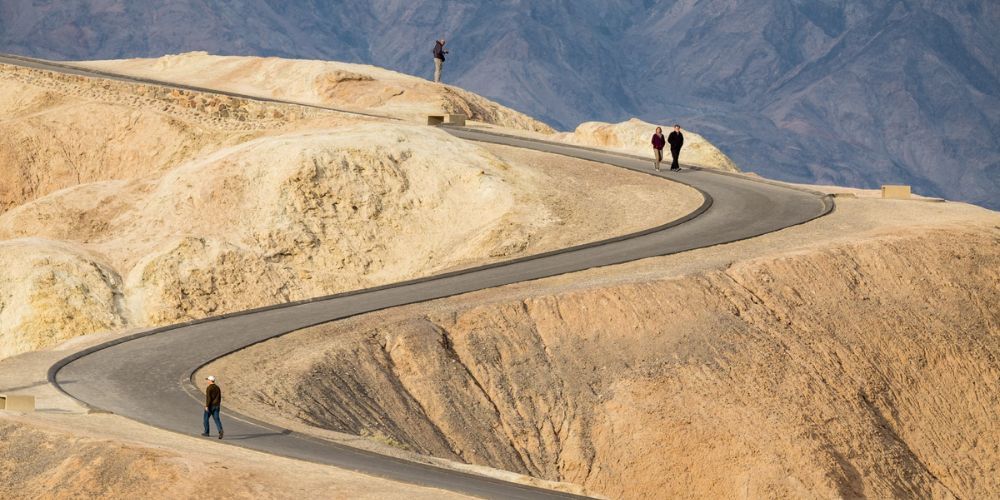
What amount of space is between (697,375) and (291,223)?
64.4 feet

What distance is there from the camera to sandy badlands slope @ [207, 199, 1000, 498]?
125ft

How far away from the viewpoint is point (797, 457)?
3947 centimetres

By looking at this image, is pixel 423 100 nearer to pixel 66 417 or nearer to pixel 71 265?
pixel 71 265

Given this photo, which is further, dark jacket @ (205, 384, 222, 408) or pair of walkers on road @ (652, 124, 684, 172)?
pair of walkers on road @ (652, 124, 684, 172)

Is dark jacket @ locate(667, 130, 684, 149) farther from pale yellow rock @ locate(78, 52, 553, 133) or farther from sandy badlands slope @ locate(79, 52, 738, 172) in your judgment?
pale yellow rock @ locate(78, 52, 553, 133)

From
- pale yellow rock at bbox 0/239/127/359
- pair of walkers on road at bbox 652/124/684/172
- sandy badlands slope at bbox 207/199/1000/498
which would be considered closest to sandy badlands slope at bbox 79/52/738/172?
pair of walkers on road at bbox 652/124/684/172

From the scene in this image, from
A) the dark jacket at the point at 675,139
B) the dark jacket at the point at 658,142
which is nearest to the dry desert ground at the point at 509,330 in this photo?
the dark jacket at the point at 658,142

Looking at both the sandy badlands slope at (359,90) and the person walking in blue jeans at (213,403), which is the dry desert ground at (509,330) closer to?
the person walking in blue jeans at (213,403)

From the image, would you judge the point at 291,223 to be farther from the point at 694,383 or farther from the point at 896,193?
the point at 896,193

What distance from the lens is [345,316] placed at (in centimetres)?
4169

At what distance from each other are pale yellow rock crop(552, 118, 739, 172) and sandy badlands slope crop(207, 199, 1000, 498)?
74.0 ft

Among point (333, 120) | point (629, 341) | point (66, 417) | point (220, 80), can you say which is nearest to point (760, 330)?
point (629, 341)

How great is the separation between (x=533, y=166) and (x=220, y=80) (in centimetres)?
2927

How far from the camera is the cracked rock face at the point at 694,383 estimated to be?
3794cm
